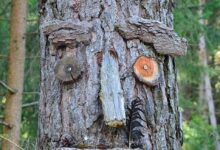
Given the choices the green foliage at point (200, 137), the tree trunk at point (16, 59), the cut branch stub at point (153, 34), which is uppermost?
the tree trunk at point (16, 59)

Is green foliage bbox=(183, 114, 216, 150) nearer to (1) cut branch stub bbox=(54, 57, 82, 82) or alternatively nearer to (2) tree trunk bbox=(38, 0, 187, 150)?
(2) tree trunk bbox=(38, 0, 187, 150)

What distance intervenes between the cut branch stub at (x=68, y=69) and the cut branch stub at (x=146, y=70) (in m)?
0.24

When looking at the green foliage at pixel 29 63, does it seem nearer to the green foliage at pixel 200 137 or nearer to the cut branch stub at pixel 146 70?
the green foliage at pixel 200 137

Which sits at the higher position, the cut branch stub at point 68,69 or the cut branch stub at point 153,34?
the cut branch stub at point 153,34

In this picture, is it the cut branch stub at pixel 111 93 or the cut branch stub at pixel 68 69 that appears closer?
the cut branch stub at pixel 111 93

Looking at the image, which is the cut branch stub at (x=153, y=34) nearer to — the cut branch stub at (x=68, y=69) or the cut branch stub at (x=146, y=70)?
the cut branch stub at (x=146, y=70)

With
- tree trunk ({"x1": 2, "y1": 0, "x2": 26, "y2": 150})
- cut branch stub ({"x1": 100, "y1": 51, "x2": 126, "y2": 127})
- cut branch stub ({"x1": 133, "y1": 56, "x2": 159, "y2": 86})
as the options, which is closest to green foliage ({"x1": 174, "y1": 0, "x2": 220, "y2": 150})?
tree trunk ({"x1": 2, "y1": 0, "x2": 26, "y2": 150})

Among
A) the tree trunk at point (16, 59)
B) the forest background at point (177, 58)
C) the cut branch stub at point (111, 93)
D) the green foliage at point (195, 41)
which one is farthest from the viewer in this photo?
the green foliage at point (195, 41)

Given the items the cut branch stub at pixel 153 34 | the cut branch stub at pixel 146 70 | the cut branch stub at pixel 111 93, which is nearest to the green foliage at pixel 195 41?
the cut branch stub at pixel 153 34

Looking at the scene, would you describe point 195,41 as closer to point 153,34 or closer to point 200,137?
point 200,137

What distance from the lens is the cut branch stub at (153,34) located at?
2.16 metres

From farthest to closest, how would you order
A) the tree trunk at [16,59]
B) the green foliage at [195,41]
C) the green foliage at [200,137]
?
the green foliage at [200,137] < the green foliage at [195,41] < the tree trunk at [16,59]

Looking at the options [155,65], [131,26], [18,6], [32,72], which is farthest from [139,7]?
[32,72]

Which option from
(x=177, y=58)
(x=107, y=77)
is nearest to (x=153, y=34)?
(x=107, y=77)
